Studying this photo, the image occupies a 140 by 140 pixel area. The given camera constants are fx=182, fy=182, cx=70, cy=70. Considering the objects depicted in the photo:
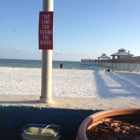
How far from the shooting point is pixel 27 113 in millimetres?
1924

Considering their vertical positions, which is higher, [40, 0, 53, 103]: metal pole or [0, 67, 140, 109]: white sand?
[40, 0, 53, 103]: metal pole

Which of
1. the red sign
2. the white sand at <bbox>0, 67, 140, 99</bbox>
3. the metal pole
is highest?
the red sign

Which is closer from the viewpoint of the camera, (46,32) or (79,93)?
(46,32)

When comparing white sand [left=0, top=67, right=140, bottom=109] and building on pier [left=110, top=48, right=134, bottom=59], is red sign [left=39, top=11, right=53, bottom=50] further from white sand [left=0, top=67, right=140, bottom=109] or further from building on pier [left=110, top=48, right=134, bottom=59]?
building on pier [left=110, top=48, right=134, bottom=59]

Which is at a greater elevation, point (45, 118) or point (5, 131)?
point (45, 118)

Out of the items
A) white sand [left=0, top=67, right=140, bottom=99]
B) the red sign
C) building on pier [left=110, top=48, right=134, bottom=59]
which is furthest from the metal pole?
building on pier [left=110, top=48, right=134, bottom=59]

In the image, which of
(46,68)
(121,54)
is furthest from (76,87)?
(121,54)

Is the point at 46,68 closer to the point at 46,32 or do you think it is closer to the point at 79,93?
the point at 46,32

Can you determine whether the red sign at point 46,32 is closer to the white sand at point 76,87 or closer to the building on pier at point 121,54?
the white sand at point 76,87

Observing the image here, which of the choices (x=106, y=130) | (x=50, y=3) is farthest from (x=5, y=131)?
(x=50, y=3)

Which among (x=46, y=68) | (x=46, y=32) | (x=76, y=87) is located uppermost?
(x=46, y=32)

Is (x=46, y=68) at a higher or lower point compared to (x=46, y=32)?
lower

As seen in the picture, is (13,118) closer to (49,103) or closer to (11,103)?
(11,103)

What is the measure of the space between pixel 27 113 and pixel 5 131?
0.33m
